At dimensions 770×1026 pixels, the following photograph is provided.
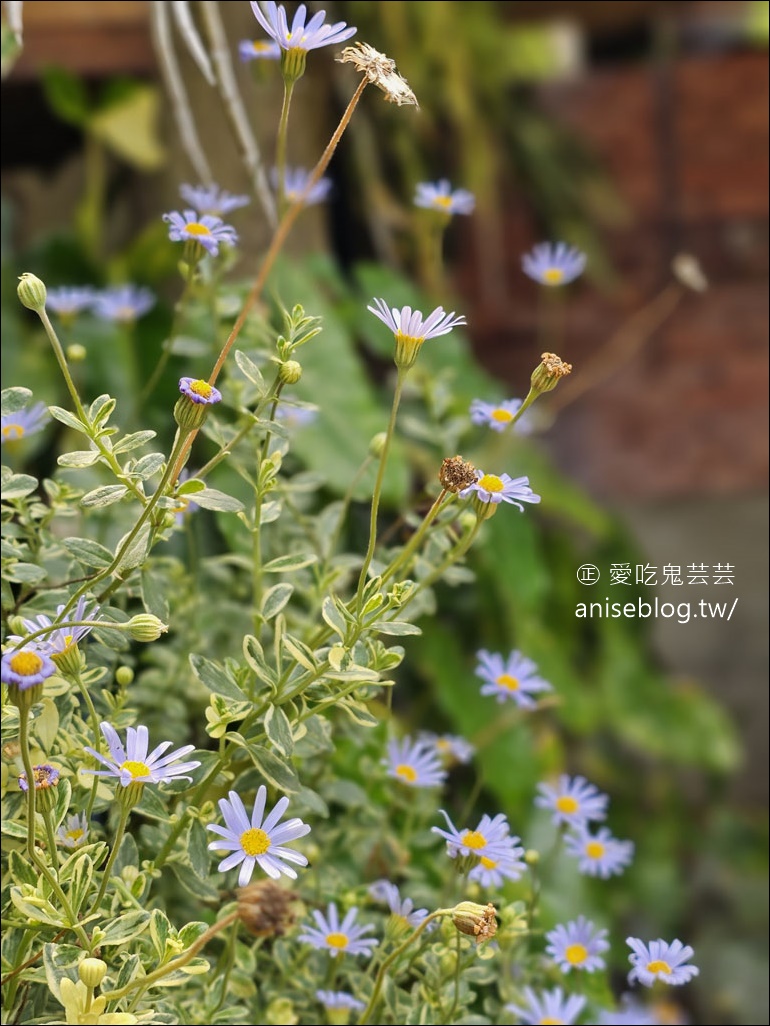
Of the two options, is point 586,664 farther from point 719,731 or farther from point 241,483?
point 241,483

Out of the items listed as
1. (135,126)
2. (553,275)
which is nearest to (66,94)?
(135,126)

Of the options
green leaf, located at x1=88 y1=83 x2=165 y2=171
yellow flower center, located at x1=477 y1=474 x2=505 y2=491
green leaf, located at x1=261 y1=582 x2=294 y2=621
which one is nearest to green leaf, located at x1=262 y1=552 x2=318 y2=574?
green leaf, located at x1=261 y1=582 x2=294 y2=621

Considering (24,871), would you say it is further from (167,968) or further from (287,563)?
(287,563)

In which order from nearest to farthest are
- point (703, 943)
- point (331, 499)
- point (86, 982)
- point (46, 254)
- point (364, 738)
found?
1. point (86, 982)
2. point (364, 738)
3. point (331, 499)
4. point (46, 254)
5. point (703, 943)

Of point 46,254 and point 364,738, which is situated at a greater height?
point 46,254

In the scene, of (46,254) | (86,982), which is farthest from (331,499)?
(86,982)
